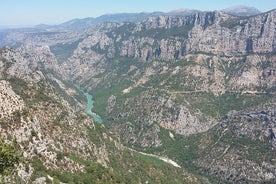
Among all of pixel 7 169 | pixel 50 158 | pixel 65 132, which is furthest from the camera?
pixel 65 132

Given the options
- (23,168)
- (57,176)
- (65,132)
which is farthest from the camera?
(65,132)

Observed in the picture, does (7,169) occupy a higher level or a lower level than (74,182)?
higher

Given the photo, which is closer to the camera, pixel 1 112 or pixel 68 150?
pixel 1 112

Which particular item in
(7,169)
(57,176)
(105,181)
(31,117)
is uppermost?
(7,169)

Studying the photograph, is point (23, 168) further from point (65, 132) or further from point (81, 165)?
point (65, 132)

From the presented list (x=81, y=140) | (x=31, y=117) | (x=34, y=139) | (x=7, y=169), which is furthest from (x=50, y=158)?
(x=7, y=169)

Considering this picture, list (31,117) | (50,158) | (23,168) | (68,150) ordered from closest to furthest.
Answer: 1. (23,168)
2. (50,158)
3. (31,117)
4. (68,150)

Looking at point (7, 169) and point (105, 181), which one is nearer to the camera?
point (7, 169)

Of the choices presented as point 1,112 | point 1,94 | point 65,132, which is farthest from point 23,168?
point 65,132

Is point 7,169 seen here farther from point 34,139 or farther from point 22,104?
point 22,104
